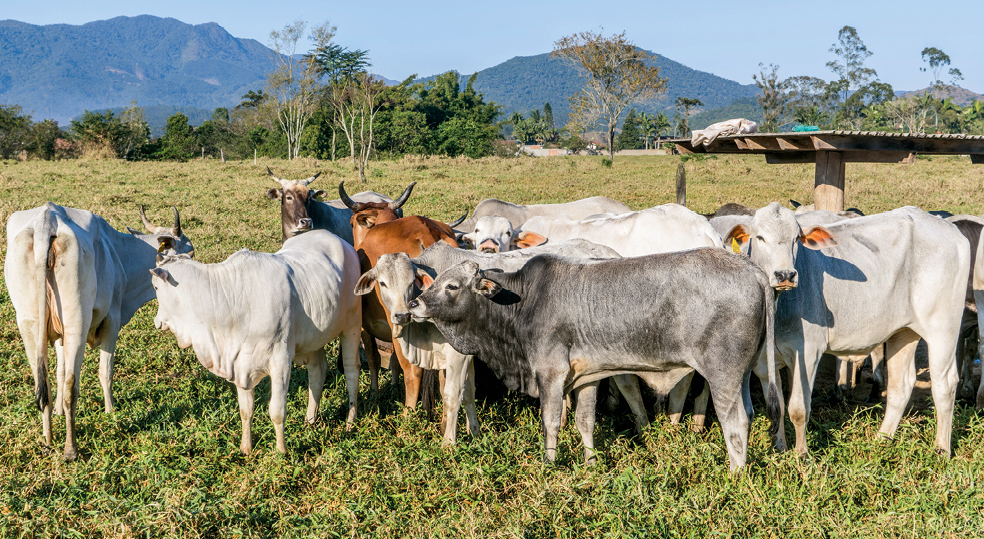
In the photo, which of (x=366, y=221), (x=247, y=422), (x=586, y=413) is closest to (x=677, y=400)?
(x=586, y=413)

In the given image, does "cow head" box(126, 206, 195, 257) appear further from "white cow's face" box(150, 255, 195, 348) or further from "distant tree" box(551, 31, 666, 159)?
"distant tree" box(551, 31, 666, 159)

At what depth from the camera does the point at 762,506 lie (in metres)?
3.69

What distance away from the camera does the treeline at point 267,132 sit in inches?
1302

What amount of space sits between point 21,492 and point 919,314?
17.8ft

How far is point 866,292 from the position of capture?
4441mm

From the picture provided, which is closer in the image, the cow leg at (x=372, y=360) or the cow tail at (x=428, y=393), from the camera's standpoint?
the cow tail at (x=428, y=393)

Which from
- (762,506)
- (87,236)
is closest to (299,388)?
(87,236)

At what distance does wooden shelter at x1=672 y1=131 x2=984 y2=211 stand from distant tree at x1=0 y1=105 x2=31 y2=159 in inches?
1286

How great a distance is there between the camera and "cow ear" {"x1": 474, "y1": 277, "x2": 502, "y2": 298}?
13.5 ft

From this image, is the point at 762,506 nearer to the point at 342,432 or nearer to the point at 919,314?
the point at 919,314

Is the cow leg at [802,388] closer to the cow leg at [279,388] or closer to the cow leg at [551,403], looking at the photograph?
the cow leg at [551,403]

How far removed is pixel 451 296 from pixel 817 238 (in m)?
2.27

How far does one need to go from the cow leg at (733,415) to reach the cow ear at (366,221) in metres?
Result: 3.45

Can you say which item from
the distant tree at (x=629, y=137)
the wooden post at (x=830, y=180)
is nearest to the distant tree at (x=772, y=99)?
the distant tree at (x=629, y=137)
